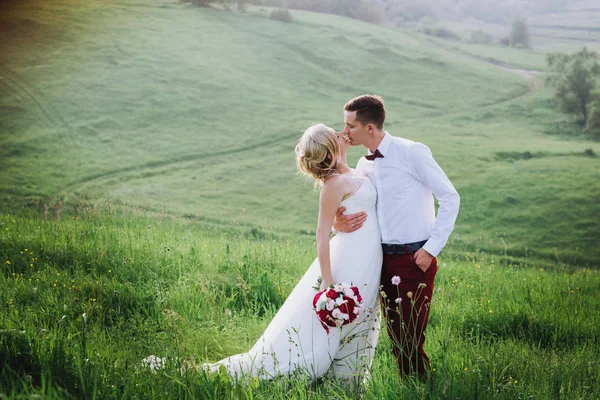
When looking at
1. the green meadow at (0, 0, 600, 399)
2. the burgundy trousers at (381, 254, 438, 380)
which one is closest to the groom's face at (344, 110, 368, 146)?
the burgundy trousers at (381, 254, 438, 380)

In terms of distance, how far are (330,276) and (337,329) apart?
17.6 inches

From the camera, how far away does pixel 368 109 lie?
430cm

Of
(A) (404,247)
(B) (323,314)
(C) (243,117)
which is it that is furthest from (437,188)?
(C) (243,117)

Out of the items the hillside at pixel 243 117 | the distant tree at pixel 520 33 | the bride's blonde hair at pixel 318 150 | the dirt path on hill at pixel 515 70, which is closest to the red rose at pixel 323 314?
the bride's blonde hair at pixel 318 150

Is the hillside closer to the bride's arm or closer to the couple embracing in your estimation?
the couple embracing

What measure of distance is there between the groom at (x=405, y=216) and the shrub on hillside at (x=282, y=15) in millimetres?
39217

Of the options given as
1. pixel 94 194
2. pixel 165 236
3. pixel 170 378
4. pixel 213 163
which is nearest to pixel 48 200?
pixel 94 194

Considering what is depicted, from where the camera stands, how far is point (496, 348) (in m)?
4.98

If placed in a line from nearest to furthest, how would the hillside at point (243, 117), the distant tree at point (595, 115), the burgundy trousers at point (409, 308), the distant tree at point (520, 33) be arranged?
1. the burgundy trousers at point (409, 308)
2. the hillside at point (243, 117)
3. the distant tree at point (595, 115)
4. the distant tree at point (520, 33)

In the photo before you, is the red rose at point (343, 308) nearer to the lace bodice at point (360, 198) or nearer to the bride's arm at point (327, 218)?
the bride's arm at point (327, 218)

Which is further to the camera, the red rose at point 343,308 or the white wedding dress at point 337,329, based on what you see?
the white wedding dress at point 337,329

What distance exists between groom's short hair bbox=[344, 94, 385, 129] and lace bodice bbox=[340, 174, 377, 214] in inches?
17.8

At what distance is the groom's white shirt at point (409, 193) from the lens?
426cm

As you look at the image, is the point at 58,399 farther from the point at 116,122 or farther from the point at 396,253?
the point at 116,122
